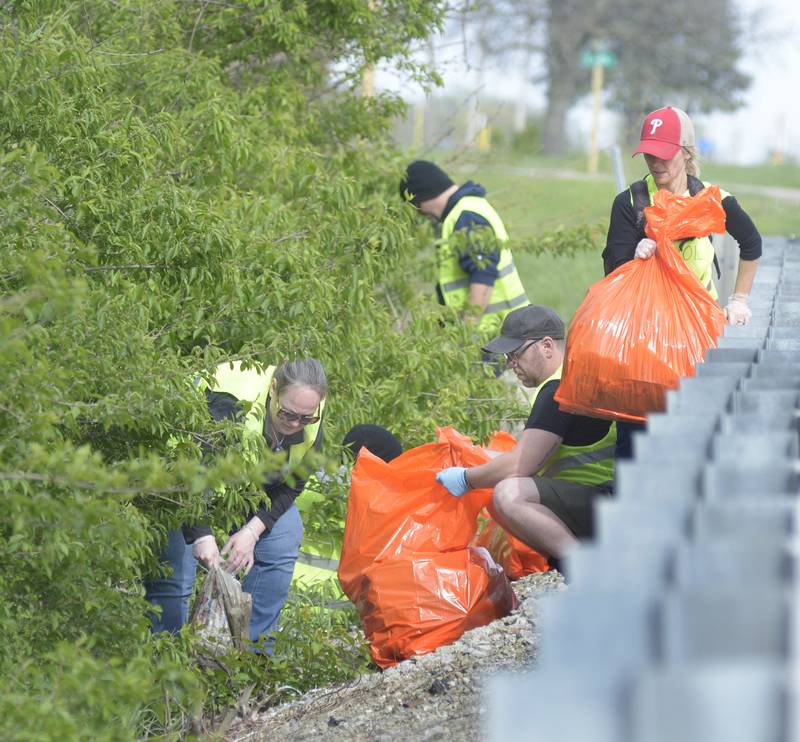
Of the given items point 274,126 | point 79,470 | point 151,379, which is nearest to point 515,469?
point 151,379

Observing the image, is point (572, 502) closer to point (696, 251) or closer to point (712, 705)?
point (696, 251)

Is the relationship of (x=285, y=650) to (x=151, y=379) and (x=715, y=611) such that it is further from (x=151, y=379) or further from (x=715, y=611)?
(x=715, y=611)

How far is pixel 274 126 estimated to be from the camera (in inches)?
257

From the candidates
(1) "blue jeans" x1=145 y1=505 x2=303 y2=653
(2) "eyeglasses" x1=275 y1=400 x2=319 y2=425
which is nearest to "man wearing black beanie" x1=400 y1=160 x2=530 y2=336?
(1) "blue jeans" x1=145 y1=505 x2=303 y2=653

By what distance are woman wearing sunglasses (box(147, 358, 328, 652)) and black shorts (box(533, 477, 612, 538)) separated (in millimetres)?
824

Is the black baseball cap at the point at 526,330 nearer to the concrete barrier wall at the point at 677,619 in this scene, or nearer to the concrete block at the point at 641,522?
the concrete barrier wall at the point at 677,619

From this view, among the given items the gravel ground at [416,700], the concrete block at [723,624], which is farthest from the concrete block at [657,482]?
the gravel ground at [416,700]

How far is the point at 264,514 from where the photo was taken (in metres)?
4.80

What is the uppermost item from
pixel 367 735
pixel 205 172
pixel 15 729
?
pixel 205 172

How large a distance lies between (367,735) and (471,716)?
1.06 feet

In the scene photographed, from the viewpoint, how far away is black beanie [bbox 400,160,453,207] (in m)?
6.83

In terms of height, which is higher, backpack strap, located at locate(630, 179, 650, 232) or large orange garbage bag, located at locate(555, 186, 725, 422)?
backpack strap, located at locate(630, 179, 650, 232)

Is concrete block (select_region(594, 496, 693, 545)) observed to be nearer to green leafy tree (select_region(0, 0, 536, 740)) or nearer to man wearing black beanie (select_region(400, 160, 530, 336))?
green leafy tree (select_region(0, 0, 536, 740))

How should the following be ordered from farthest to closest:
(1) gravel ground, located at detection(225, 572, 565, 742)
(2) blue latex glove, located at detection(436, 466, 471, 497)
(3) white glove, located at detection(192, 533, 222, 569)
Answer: (2) blue latex glove, located at detection(436, 466, 471, 497), (3) white glove, located at detection(192, 533, 222, 569), (1) gravel ground, located at detection(225, 572, 565, 742)
